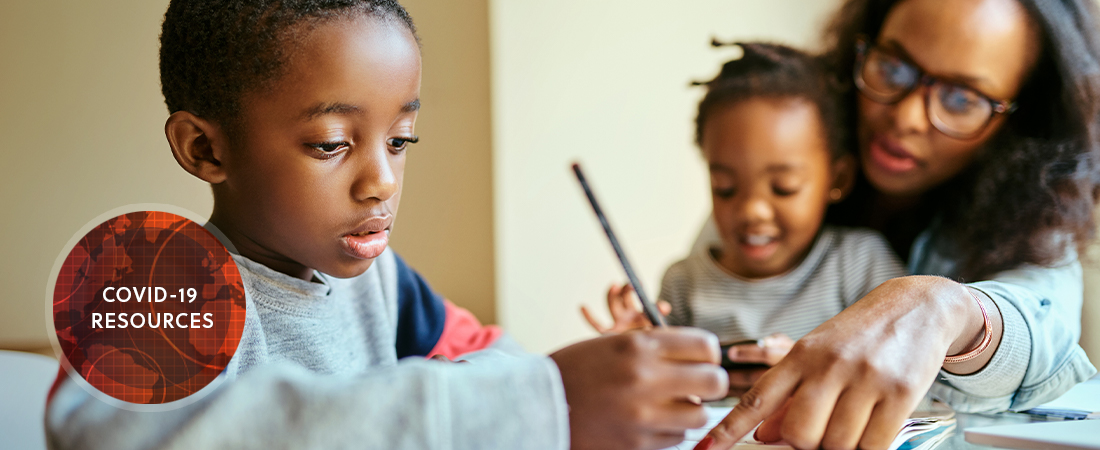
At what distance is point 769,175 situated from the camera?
0.75m

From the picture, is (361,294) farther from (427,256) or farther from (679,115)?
(679,115)

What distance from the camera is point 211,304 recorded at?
35 cm

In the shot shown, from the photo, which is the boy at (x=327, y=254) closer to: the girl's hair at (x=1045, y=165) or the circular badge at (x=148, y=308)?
the circular badge at (x=148, y=308)

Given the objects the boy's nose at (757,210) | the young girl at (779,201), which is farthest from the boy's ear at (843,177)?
the boy's nose at (757,210)

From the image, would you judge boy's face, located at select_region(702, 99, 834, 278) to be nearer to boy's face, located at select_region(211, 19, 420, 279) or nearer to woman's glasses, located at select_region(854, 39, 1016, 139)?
woman's glasses, located at select_region(854, 39, 1016, 139)

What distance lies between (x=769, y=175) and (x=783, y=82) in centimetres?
11

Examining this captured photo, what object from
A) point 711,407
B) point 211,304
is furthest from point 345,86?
point 711,407

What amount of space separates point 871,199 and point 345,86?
700mm

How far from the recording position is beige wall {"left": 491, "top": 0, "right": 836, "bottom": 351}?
0.83 meters

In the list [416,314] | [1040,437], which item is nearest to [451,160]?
[416,314]

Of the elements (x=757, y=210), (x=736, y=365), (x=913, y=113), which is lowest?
(x=736, y=365)

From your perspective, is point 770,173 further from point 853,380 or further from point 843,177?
point 853,380

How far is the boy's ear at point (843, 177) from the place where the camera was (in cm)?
79

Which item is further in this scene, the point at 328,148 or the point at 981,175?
the point at 981,175
